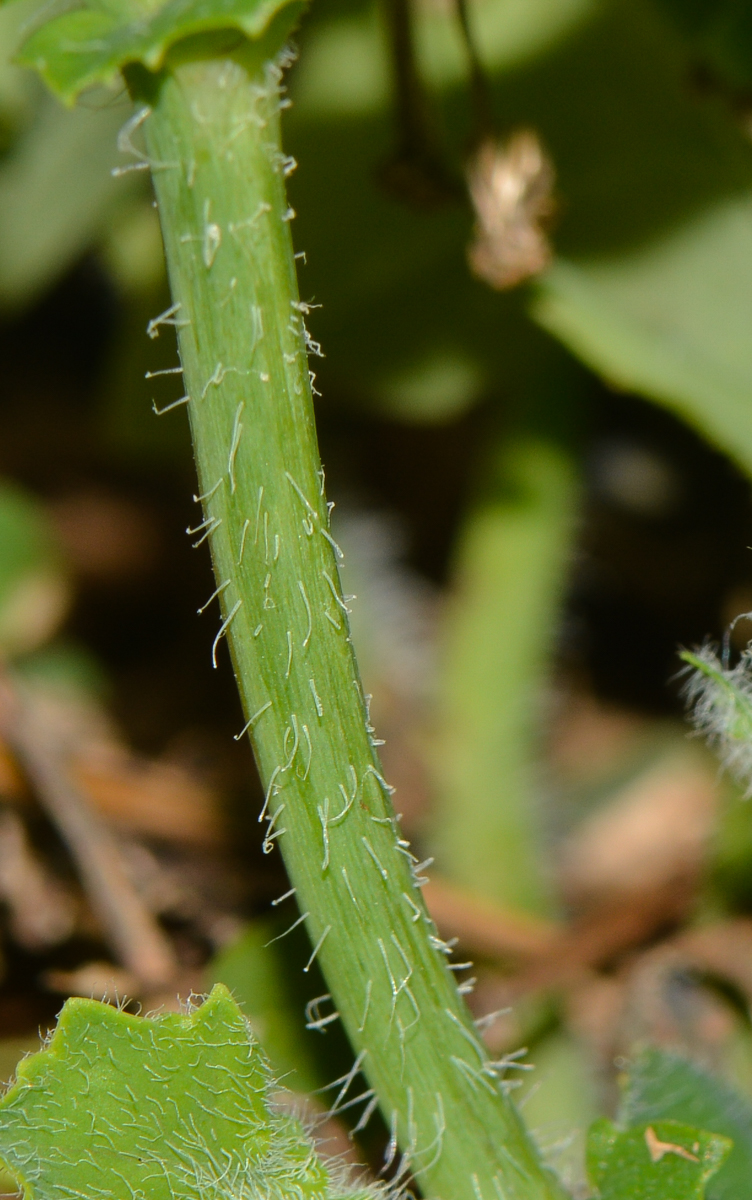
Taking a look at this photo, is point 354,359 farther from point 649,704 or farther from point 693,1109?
point 693,1109

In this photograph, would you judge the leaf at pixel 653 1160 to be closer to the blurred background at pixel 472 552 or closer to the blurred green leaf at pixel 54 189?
the blurred background at pixel 472 552

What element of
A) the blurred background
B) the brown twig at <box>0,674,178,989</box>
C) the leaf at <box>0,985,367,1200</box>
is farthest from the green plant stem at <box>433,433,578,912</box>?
the leaf at <box>0,985,367,1200</box>

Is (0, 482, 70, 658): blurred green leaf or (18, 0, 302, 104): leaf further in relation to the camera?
(0, 482, 70, 658): blurred green leaf

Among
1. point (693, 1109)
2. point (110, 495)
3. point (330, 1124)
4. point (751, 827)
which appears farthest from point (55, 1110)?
point (110, 495)

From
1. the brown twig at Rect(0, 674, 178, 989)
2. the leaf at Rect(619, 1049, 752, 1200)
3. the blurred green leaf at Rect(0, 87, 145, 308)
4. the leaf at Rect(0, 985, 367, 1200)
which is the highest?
the blurred green leaf at Rect(0, 87, 145, 308)

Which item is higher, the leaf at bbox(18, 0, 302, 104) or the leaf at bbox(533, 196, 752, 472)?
the leaf at bbox(533, 196, 752, 472)

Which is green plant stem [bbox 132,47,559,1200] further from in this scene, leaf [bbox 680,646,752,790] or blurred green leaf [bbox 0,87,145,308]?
blurred green leaf [bbox 0,87,145,308]
